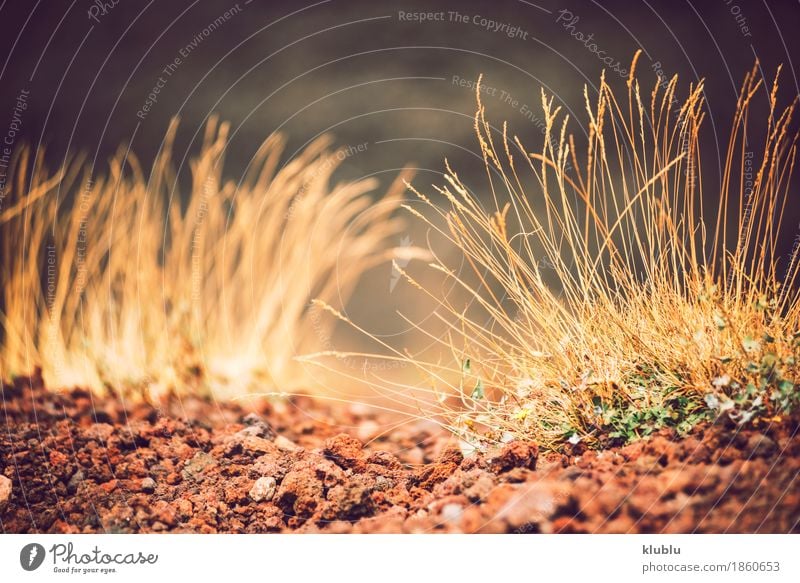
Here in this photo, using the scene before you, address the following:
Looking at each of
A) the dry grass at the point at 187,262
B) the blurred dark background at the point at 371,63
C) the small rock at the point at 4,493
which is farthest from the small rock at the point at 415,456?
the small rock at the point at 4,493

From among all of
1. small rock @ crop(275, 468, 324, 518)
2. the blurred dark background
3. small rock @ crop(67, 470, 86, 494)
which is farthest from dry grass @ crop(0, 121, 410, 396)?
small rock @ crop(275, 468, 324, 518)

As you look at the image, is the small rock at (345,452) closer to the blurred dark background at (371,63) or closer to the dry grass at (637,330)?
the dry grass at (637,330)

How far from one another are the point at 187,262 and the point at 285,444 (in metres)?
1.49

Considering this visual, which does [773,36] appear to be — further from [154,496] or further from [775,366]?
[154,496]

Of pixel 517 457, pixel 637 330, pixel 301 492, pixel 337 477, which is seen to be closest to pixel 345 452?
pixel 337 477

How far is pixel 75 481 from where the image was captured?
2641 millimetres

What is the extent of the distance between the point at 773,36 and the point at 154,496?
366 cm

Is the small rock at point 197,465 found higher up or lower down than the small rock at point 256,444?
lower down

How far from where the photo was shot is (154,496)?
2639 mm

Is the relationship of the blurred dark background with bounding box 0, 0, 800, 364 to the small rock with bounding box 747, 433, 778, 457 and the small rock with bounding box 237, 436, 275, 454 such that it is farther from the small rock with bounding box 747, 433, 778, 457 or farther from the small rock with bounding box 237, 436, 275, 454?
the small rock with bounding box 747, 433, 778, 457

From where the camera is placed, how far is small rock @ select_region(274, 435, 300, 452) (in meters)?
2.96

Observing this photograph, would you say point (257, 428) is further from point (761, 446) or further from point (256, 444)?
point (761, 446)

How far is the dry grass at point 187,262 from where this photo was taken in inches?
144
